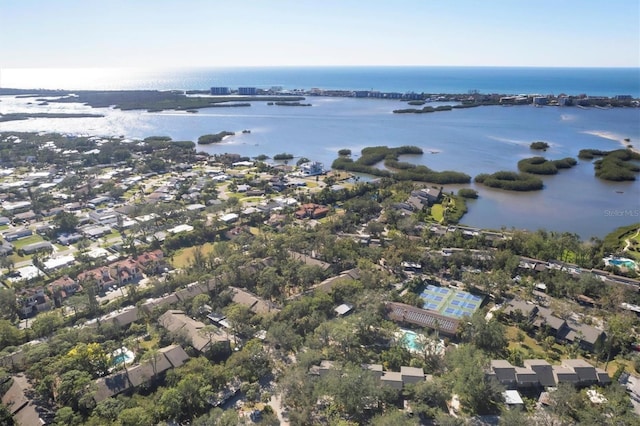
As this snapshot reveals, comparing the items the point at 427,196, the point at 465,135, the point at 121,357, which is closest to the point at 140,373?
the point at 121,357

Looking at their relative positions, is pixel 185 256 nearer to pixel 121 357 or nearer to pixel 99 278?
pixel 99 278

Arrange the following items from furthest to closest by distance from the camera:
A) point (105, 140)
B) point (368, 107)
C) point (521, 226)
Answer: point (368, 107)
point (105, 140)
point (521, 226)

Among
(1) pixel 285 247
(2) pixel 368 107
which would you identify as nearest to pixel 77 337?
(1) pixel 285 247

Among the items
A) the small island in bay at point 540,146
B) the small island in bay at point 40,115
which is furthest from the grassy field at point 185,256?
the small island in bay at point 40,115

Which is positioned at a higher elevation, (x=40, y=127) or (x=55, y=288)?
(x=40, y=127)

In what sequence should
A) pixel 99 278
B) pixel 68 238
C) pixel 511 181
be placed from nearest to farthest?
1. pixel 99 278
2. pixel 68 238
3. pixel 511 181

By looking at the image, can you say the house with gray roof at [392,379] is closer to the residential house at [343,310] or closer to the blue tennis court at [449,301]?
the residential house at [343,310]

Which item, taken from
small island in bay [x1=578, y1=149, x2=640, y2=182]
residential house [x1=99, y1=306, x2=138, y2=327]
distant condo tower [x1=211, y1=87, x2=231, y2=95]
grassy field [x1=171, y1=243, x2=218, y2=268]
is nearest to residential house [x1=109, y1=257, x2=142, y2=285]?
grassy field [x1=171, y1=243, x2=218, y2=268]

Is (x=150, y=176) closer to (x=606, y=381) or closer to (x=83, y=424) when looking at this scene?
(x=83, y=424)

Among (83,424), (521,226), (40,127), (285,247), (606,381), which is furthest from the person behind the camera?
(40,127)
